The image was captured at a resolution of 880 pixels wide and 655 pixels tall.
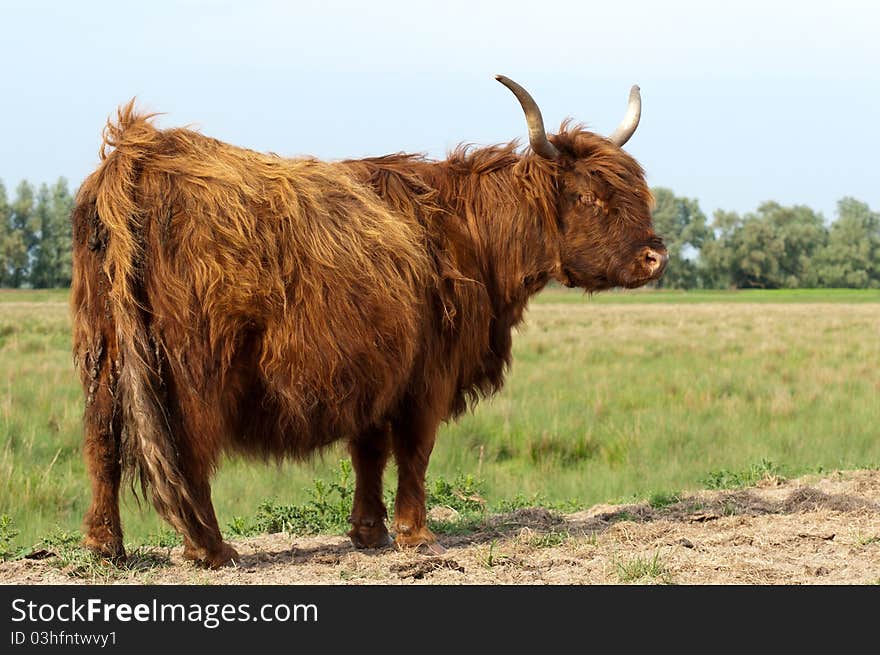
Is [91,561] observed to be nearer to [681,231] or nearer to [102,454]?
[102,454]

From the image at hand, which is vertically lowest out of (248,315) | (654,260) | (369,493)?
(369,493)

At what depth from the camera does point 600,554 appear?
18.9 feet

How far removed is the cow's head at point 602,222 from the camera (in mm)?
6262

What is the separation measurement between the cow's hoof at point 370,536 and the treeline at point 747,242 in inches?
2537

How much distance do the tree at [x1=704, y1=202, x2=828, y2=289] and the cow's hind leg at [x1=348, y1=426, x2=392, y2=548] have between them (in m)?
96.2

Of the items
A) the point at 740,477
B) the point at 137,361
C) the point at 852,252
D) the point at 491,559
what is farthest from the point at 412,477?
the point at 852,252

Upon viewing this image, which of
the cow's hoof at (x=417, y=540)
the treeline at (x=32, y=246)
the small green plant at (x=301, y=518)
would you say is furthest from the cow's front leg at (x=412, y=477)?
the treeline at (x=32, y=246)

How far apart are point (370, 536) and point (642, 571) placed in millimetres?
1867

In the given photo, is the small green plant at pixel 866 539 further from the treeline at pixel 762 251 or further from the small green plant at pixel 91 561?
the treeline at pixel 762 251

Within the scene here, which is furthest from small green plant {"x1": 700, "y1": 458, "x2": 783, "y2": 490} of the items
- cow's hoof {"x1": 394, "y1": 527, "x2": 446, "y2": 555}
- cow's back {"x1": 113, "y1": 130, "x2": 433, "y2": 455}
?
cow's back {"x1": 113, "y1": 130, "x2": 433, "y2": 455}

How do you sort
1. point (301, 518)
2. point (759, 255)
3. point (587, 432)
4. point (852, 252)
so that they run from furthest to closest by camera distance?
point (852, 252)
point (759, 255)
point (587, 432)
point (301, 518)

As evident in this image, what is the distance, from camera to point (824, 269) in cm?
10875

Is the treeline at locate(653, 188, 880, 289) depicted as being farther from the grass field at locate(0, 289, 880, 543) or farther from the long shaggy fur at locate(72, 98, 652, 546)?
the long shaggy fur at locate(72, 98, 652, 546)
